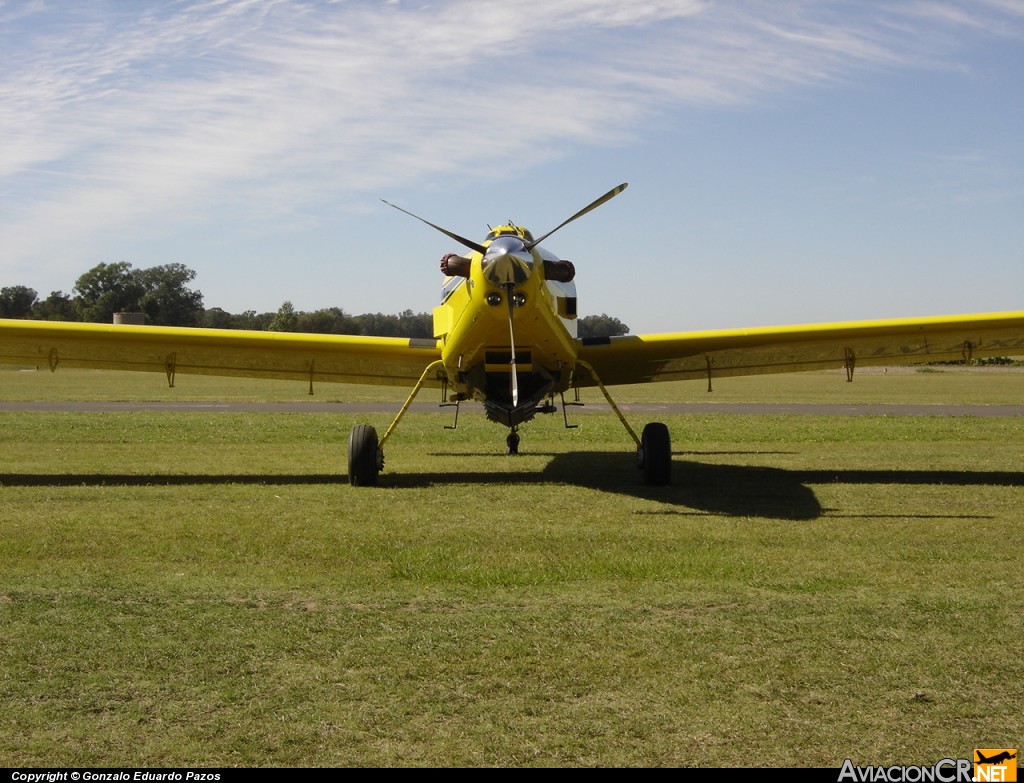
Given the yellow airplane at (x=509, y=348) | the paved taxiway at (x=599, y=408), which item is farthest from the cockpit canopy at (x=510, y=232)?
the paved taxiway at (x=599, y=408)

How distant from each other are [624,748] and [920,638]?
2548 mm

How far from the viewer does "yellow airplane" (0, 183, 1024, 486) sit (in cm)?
1288

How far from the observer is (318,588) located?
24.8 ft

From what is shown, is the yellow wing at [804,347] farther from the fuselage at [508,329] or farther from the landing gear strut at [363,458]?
the landing gear strut at [363,458]

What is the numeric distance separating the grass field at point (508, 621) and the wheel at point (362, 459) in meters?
0.30

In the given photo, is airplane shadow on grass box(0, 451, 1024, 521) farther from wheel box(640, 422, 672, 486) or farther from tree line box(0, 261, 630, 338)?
tree line box(0, 261, 630, 338)

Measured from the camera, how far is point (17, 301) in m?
124

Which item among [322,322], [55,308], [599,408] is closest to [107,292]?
[55,308]

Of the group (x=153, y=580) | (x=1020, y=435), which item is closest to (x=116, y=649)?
(x=153, y=580)

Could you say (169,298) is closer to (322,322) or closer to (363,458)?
(322,322)

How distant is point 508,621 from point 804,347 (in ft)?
35.4

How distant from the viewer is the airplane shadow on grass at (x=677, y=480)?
12.6 meters

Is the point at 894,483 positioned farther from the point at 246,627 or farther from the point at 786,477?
the point at 246,627

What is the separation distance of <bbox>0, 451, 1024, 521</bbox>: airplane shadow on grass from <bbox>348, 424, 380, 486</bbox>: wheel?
12.7 inches
